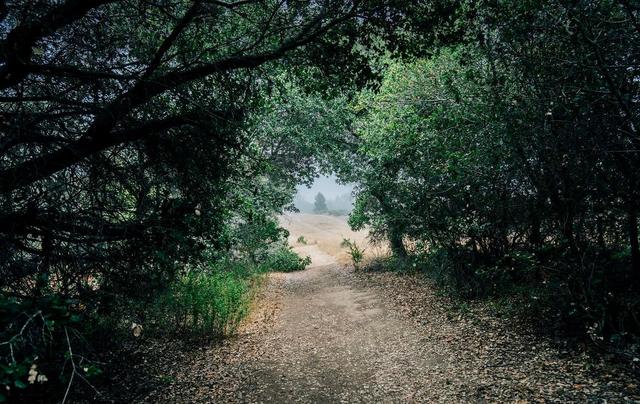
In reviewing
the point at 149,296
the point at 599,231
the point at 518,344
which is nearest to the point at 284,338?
the point at 149,296

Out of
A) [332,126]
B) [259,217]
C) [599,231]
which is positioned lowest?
[599,231]

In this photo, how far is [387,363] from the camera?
6.98m

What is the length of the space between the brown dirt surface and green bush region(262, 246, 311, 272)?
10.9 meters

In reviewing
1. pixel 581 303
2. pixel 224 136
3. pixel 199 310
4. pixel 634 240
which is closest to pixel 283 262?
pixel 199 310

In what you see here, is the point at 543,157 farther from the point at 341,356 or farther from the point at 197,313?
the point at 197,313

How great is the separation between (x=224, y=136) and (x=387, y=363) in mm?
5166

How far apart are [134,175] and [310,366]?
487 cm

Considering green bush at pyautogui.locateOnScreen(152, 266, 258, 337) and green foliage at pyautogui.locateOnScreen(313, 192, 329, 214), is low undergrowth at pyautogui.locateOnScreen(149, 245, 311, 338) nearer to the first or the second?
green bush at pyautogui.locateOnScreen(152, 266, 258, 337)

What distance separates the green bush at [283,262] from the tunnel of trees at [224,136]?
12.6 meters

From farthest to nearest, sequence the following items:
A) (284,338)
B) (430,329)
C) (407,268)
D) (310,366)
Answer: (407,268)
(284,338)
(430,329)
(310,366)

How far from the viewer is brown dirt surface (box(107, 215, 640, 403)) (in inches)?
213

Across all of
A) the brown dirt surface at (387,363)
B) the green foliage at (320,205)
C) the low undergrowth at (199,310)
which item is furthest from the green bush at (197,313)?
the green foliage at (320,205)

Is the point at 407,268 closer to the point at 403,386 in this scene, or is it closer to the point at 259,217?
the point at 259,217

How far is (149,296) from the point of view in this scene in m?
5.57
